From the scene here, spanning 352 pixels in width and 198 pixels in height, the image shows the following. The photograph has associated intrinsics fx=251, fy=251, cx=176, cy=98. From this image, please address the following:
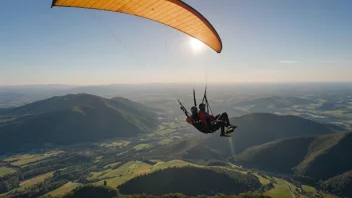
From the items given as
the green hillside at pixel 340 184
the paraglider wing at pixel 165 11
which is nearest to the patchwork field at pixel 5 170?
the green hillside at pixel 340 184

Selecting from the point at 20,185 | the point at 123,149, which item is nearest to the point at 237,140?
the point at 123,149

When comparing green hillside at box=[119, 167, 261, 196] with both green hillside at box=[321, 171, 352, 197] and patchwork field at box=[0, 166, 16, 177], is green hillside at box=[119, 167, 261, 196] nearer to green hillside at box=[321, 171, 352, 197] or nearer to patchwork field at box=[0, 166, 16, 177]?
green hillside at box=[321, 171, 352, 197]

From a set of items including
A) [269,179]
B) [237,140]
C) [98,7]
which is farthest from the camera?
[237,140]

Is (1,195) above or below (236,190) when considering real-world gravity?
below

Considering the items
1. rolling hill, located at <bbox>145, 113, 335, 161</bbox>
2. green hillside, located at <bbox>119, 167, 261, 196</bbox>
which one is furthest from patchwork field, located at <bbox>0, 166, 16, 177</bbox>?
green hillside, located at <bbox>119, 167, 261, 196</bbox>

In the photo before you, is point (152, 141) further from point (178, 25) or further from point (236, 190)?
point (178, 25)

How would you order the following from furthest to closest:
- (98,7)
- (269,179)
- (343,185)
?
(269,179), (343,185), (98,7)

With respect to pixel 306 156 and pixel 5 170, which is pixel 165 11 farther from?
pixel 5 170
